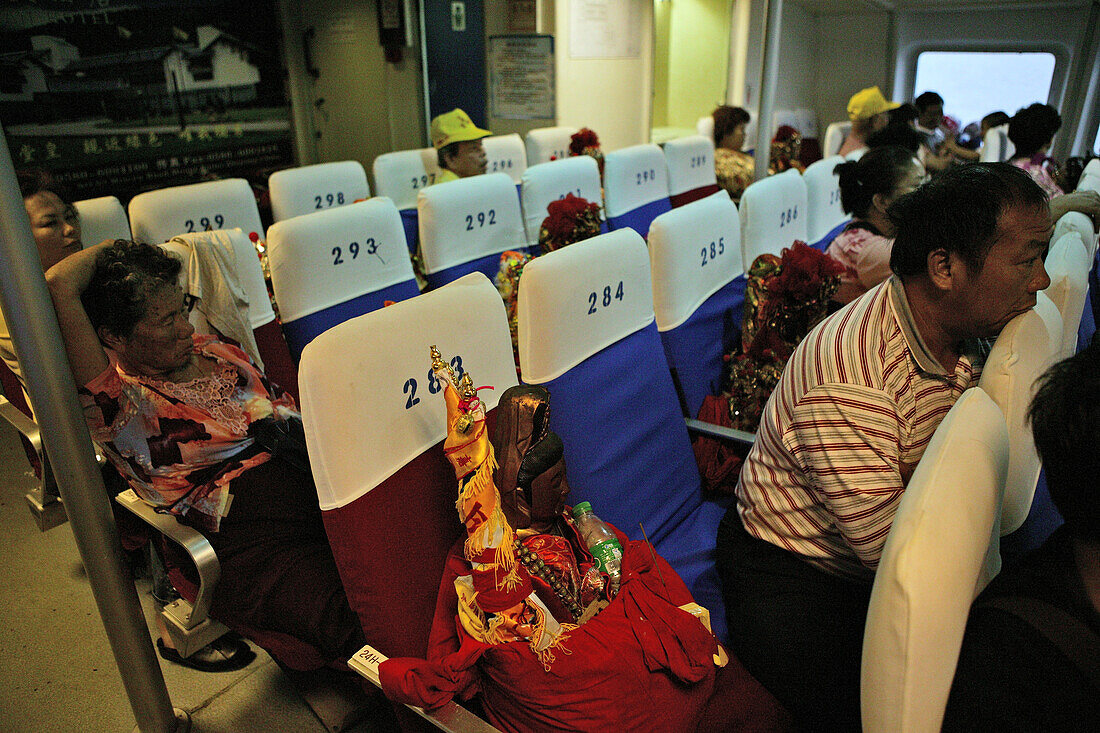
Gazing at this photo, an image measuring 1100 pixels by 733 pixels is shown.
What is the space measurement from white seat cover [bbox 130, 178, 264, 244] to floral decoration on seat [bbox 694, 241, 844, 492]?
2.11 metres

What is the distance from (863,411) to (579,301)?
0.67 meters

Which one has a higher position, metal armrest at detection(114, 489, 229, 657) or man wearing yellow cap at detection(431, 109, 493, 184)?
man wearing yellow cap at detection(431, 109, 493, 184)

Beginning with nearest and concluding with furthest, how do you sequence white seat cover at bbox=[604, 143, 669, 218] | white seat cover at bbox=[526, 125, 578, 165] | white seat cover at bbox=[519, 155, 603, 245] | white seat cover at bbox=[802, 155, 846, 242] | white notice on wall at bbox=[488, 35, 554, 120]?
1. white seat cover at bbox=[519, 155, 603, 245]
2. white seat cover at bbox=[802, 155, 846, 242]
3. white seat cover at bbox=[604, 143, 669, 218]
4. white seat cover at bbox=[526, 125, 578, 165]
5. white notice on wall at bbox=[488, 35, 554, 120]

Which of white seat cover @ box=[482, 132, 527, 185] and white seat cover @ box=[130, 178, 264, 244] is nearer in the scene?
white seat cover @ box=[130, 178, 264, 244]

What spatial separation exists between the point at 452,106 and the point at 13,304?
5359mm

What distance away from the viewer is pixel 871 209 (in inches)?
100

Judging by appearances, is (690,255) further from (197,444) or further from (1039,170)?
(1039,170)

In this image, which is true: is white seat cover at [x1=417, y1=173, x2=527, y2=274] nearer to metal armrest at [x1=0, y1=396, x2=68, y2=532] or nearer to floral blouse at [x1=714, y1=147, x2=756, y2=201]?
metal armrest at [x1=0, y1=396, x2=68, y2=532]

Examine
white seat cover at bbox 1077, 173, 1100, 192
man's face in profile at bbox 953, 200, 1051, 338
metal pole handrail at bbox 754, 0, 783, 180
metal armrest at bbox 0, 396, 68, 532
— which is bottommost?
metal armrest at bbox 0, 396, 68, 532

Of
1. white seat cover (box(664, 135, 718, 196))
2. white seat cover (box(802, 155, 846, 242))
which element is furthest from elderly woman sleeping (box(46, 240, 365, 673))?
white seat cover (box(664, 135, 718, 196))

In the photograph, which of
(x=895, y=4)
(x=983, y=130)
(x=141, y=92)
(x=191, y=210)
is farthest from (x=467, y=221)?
(x=895, y=4)

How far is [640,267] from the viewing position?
1.83m

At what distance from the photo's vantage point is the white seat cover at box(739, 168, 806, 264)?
107 inches

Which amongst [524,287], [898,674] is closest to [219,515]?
[524,287]
